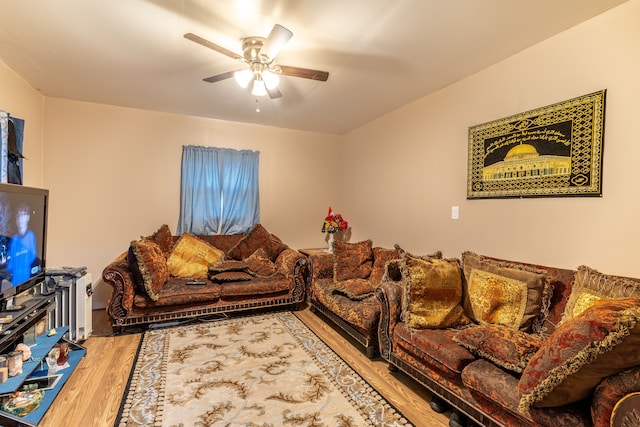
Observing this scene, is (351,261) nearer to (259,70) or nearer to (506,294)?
(506,294)

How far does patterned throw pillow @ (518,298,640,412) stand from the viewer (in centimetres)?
113

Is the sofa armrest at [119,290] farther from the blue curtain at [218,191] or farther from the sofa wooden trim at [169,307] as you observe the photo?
the blue curtain at [218,191]

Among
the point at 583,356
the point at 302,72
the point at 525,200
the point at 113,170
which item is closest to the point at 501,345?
the point at 583,356

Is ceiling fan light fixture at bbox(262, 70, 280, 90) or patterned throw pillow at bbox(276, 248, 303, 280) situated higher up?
ceiling fan light fixture at bbox(262, 70, 280, 90)

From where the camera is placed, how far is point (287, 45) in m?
2.39

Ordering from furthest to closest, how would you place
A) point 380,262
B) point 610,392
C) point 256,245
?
1. point 256,245
2. point 380,262
3. point 610,392

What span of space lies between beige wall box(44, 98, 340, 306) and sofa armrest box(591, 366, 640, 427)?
4.08 meters

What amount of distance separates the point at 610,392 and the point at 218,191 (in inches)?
167

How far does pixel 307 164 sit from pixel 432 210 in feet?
7.66

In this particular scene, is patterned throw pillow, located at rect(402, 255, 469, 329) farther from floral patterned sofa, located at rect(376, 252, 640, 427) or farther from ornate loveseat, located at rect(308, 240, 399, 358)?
ornate loveseat, located at rect(308, 240, 399, 358)

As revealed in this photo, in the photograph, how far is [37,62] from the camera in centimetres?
271

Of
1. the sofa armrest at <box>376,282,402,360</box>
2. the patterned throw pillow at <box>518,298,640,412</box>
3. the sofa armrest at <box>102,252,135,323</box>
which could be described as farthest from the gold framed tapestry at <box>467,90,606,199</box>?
the sofa armrest at <box>102,252,135,323</box>

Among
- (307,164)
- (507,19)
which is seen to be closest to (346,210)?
(307,164)

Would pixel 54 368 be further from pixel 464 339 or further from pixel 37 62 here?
pixel 464 339
